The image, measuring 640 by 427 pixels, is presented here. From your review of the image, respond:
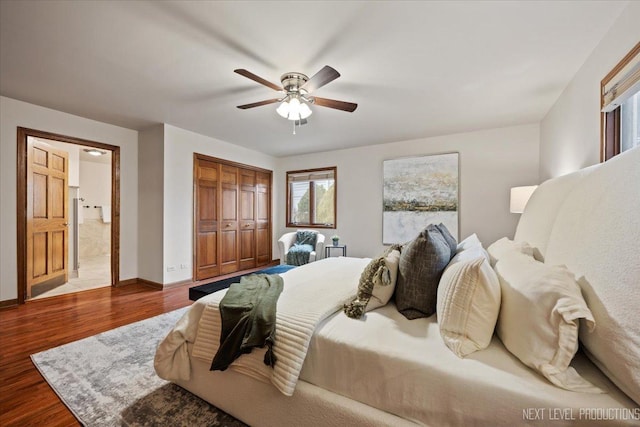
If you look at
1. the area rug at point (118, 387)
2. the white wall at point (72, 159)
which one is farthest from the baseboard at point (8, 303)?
the white wall at point (72, 159)

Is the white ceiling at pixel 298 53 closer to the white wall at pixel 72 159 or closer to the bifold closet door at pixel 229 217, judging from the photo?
the bifold closet door at pixel 229 217

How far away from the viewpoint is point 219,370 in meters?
1.40

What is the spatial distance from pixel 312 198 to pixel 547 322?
4971 millimetres

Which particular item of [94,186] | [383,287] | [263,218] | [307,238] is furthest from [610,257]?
[94,186]

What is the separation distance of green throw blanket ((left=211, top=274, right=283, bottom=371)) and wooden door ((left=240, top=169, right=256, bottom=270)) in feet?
12.6

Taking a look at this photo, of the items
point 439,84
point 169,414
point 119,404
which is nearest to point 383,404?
point 169,414

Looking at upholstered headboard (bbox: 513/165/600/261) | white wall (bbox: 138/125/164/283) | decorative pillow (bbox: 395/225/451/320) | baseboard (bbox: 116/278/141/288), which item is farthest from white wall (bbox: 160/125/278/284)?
upholstered headboard (bbox: 513/165/600/261)

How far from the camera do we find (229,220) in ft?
16.1

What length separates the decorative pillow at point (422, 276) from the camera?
54.2 inches

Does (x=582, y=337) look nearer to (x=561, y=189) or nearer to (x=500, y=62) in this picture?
(x=561, y=189)

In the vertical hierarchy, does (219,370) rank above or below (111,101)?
below

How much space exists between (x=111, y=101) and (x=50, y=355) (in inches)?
107

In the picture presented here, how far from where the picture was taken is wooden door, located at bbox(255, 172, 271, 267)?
5.58 metres

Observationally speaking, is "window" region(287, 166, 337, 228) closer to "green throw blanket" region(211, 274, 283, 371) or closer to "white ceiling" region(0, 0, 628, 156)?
"white ceiling" region(0, 0, 628, 156)
